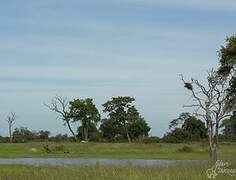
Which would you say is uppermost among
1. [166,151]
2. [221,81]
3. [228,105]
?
[221,81]

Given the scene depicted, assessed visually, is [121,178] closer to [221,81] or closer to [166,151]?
[221,81]

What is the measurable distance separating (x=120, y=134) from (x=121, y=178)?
73.3 m

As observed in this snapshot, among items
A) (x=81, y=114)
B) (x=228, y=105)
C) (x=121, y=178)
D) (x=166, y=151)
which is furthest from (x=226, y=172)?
(x=81, y=114)

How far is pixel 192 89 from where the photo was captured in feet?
87.9

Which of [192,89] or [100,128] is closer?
[192,89]

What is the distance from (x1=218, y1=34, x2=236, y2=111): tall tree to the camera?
25938 millimetres

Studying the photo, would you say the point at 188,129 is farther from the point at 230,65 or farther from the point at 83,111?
the point at 230,65

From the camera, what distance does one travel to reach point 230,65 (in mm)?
27125

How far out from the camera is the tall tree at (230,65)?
25938 millimetres

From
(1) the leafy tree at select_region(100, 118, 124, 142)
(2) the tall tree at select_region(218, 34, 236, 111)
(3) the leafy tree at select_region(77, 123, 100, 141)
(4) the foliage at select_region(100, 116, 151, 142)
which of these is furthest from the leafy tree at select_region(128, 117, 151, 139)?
(2) the tall tree at select_region(218, 34, 236, 111)

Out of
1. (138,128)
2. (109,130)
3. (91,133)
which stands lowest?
(91,133)

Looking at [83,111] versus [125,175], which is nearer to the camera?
[125,175]

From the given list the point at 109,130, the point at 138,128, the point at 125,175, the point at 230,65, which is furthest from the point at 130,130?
the point at 125,175

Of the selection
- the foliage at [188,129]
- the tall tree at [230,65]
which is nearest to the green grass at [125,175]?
the tall tree at [230,65]
